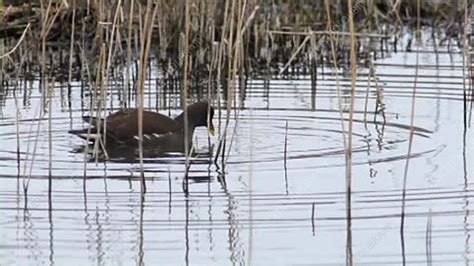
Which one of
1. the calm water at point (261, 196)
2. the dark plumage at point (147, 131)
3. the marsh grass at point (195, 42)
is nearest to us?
the calm water at point (261, 196)

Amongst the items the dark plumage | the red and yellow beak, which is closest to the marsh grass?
the red and yellow beak

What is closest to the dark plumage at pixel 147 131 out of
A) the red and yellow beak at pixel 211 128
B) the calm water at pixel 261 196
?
the red and yellow beak at pixel 211 128

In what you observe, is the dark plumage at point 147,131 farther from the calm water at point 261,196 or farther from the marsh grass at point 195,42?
the marsh grass at point 195,42

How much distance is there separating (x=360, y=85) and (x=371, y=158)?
2.95 m

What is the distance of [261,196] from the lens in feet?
29.0

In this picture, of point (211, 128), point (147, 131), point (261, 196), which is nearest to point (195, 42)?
point (211, 128)

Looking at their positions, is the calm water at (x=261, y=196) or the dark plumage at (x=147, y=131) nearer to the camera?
the calm water at (x=261, y=196)

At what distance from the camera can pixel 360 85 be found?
12906mm

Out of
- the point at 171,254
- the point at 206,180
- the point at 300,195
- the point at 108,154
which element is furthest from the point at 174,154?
the point at 171,254

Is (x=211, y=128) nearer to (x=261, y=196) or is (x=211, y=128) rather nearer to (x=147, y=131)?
(x=147, y=131)

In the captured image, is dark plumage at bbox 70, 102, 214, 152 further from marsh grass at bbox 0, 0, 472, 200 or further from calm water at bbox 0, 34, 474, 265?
marsh grass at bbox 0, 0, 472, 200

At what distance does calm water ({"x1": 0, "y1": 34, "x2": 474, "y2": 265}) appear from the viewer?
7.60 metres

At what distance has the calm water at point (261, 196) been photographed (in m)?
7.60

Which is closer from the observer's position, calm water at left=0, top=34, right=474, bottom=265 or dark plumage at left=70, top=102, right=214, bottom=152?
calm water at left=0, top=34, right=474, bottom=265
